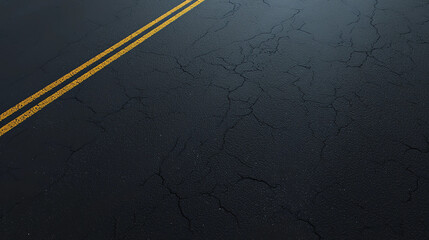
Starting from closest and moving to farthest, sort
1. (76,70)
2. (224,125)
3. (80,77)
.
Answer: (224,125), (80,77), (76,70)

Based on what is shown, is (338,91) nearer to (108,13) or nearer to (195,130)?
(195,130)

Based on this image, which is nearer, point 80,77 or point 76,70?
point 80,77

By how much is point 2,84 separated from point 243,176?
12.4 feet

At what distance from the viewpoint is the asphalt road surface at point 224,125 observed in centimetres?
311

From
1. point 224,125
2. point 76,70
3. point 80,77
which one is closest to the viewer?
point 224,125

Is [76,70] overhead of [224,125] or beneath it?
overhead

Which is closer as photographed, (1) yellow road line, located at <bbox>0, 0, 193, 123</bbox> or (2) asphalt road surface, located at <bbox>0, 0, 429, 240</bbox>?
(2) asphalt road surface, located at <bbox>0, 0, 429, 240</bbox>

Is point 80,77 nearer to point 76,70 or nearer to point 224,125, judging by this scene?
point 76,70

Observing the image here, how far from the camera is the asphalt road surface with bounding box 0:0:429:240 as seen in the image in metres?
3.11

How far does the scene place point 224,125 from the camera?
3.96 metres

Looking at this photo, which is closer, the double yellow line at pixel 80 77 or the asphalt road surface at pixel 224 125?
the asphalt road surface at pixel 224 125

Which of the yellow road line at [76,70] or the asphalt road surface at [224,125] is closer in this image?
the asphalt road surface at [224,125]

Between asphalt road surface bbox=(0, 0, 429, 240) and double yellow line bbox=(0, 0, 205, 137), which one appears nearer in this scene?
asphalt road surface bbox=(0, 0, 429, 240)

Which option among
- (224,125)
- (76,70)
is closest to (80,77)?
(76,70)
